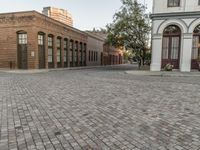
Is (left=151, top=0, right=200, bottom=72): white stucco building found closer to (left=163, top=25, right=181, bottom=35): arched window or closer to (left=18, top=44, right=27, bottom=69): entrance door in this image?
(left=163, top=25, right=181, bottom=35): arched window

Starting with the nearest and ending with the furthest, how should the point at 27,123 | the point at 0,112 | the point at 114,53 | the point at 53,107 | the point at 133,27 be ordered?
the point at 27,123, the point at 0,112, the point at 53,107, the point at 133,27, the point at 114,53

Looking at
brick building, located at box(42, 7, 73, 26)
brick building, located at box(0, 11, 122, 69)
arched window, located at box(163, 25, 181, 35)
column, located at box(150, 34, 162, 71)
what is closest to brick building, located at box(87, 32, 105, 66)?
brick building, located at box(0, 11, 122, 69)

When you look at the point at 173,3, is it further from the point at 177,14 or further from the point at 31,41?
the point at 31,41

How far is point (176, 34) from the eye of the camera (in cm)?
2012

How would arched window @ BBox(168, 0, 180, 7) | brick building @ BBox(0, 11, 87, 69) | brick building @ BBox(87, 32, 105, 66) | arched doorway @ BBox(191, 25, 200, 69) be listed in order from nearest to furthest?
1. arched doorway @ BBox(191, 25, 200, 69)
2. arched window @ BBox(168, 0, 180, 7)
3. brick building @ BBox(0, 11, 87, 69)
4. brick building @ BBox(87, 32, 105, 66)

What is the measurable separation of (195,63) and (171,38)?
3452mm

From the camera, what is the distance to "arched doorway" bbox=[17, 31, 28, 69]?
74.6ft

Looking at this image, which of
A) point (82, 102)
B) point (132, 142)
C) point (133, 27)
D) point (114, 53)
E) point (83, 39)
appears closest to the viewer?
point (132, 142)

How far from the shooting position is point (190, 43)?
19.4 m

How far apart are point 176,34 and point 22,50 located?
16.9 meters

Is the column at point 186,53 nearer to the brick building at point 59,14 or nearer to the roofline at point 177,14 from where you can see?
the roofline at point 177,14

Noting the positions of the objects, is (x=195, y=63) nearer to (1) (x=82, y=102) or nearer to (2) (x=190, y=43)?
(2) (x=190, y=43)

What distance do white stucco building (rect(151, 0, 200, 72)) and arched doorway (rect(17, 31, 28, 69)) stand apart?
1421cm

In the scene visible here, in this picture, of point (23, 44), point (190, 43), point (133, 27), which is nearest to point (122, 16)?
point (133, 27)
